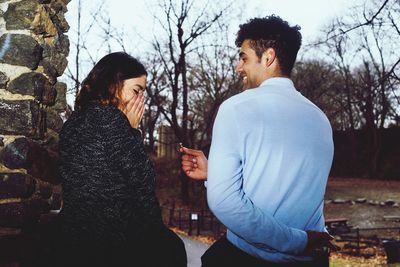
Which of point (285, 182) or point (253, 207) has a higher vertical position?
point (285, 182)

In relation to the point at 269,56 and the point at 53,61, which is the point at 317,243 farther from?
the point at 53,61

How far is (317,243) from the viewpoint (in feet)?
5.85

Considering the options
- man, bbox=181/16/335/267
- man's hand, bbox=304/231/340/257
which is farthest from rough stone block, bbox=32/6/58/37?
man's hand, bbox=304/231/340/257

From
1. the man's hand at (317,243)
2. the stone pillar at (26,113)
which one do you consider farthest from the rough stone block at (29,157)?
the man's hand at (317,243)

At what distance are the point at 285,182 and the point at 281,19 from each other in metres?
0.89

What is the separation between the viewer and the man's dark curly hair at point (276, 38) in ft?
6.38

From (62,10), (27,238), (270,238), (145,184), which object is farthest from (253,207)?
(62,10)

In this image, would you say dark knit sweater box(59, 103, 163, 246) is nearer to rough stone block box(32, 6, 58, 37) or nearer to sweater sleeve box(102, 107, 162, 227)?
sweater sleeve box(102, 107, 162, 227)

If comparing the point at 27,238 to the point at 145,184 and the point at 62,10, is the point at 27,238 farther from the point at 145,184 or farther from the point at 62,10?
the point at 62,10

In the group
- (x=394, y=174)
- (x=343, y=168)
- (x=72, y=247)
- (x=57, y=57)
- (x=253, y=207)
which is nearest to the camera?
(x=253, y=207)

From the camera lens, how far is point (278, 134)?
5.64ft

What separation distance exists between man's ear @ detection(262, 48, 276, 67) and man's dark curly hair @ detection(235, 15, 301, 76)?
2 cm

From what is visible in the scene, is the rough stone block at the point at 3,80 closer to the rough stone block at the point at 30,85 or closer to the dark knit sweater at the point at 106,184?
the rough stone block at the point at 30,85

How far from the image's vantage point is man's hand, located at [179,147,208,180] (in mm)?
2203
